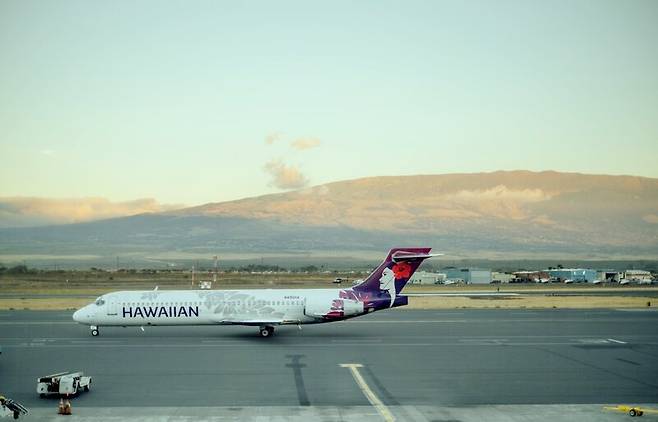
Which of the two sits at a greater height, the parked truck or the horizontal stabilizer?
the horizontal stabilizer

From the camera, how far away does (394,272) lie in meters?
47.2

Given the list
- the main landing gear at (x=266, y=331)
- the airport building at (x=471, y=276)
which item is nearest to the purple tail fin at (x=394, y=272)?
the main landing gear at (x=266, y=331)

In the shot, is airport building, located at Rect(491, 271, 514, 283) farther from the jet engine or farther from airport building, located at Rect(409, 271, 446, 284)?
the jet engine

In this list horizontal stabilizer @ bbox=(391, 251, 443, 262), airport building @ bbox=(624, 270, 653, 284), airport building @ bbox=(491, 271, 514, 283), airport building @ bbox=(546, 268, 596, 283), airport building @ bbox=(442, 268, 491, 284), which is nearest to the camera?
horizontal stabilizer @ bbox=(391, 251, 443, 262)

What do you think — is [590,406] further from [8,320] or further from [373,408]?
[8,320]

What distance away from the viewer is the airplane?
151ft

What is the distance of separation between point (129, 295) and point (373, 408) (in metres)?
27.0

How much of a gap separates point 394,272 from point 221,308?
12.4 m

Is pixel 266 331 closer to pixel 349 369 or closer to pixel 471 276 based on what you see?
pixel 349 369

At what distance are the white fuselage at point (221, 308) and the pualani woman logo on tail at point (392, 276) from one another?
2.47 m

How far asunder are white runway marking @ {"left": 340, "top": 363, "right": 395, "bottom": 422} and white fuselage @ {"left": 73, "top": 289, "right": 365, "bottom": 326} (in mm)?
10692

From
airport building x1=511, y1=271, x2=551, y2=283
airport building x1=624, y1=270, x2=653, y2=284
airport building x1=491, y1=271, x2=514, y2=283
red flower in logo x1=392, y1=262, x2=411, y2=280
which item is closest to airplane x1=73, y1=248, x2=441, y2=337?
red flower in logo x1=392, y1=262, x2=411, y2=280

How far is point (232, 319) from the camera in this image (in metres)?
46.1

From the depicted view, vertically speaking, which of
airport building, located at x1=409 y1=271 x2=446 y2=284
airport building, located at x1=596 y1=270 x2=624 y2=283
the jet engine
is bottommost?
airport building, located at x1=596 y1=270 x2=624 y2=283
